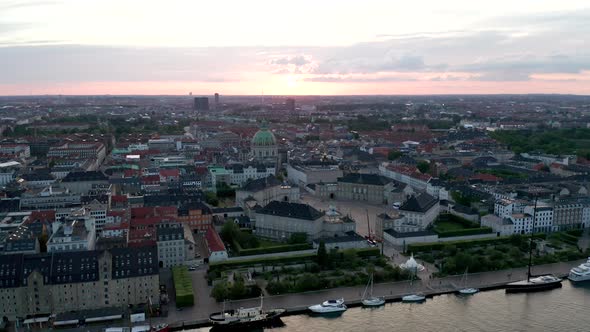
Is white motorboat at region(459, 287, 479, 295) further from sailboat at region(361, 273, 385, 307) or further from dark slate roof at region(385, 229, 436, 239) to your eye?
dark slate roof at region(385, 229, 436, 239)

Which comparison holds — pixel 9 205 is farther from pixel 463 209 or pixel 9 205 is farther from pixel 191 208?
pixel 463 209

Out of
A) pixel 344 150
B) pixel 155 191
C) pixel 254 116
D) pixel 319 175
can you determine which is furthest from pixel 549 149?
pixel 254 116

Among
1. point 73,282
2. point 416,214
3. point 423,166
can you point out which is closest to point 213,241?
point 73,282

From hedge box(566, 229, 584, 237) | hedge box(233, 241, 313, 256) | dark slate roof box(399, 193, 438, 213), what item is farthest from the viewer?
dark slate roof box(399, 193, 438, 213)

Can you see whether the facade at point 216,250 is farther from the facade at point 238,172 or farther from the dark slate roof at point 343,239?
the facade at point 238,172

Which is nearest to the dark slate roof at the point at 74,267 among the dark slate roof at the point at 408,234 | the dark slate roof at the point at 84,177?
the dark slate roof at the point at 408,234

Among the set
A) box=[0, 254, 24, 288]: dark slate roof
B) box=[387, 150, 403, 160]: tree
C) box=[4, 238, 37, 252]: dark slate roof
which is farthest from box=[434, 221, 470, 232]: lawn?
box=[387, 150, 403, 160]: tree

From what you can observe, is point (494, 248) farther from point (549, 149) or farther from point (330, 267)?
point (549, 149)
